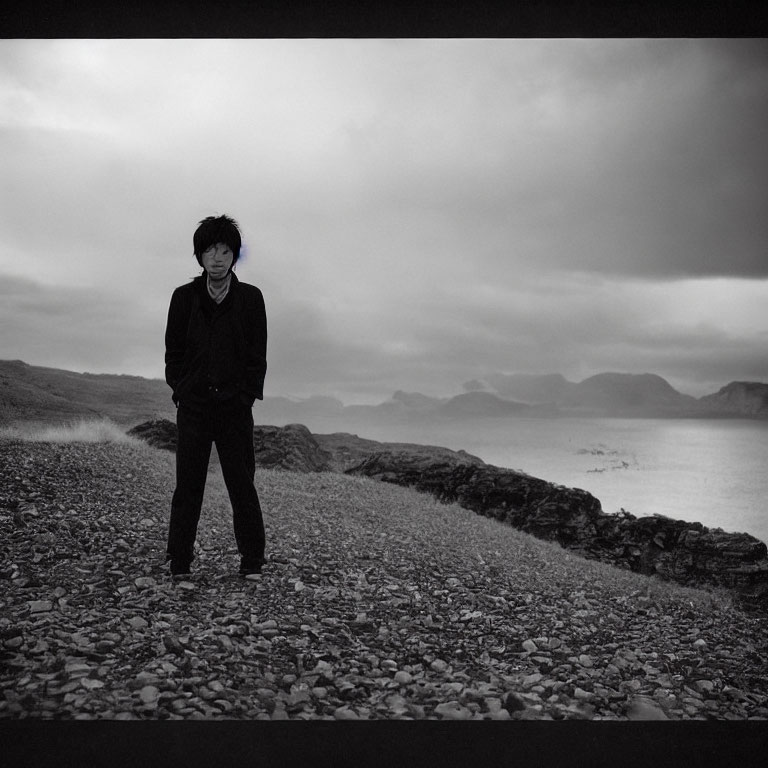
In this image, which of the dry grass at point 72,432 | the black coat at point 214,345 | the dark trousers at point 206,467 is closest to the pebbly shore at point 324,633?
the dark trousers at point 206,467

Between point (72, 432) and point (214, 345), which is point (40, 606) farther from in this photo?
point (72, 432)

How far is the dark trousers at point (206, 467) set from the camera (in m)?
4.64

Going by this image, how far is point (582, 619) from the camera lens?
4945mm

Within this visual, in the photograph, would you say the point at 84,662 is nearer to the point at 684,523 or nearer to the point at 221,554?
the point at 221,554

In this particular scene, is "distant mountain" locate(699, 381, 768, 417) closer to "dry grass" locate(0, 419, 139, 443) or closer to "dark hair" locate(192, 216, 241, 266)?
"dark hair" locate(192, 216, 241, 266)

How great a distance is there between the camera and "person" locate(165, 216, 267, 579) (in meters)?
4.59

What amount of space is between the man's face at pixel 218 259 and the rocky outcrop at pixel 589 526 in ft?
26.5

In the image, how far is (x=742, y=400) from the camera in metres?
7.07

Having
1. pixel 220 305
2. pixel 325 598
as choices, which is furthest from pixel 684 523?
pixel 220 305

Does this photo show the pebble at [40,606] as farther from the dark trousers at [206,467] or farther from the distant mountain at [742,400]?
the distant mountain at [742,400]

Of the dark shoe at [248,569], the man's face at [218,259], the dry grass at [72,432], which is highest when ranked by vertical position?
the man's face at [218,259]

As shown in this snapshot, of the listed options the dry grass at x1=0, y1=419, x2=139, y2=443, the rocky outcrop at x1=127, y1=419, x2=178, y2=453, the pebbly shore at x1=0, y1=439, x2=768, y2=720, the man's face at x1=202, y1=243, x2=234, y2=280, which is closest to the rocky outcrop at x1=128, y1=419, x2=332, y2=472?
the rocky outcrop at x1=127, y1=419, x2=178, y2=453

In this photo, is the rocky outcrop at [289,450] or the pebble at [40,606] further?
the rocky outcrop at [289,450]

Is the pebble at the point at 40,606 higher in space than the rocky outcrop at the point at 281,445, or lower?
lower
